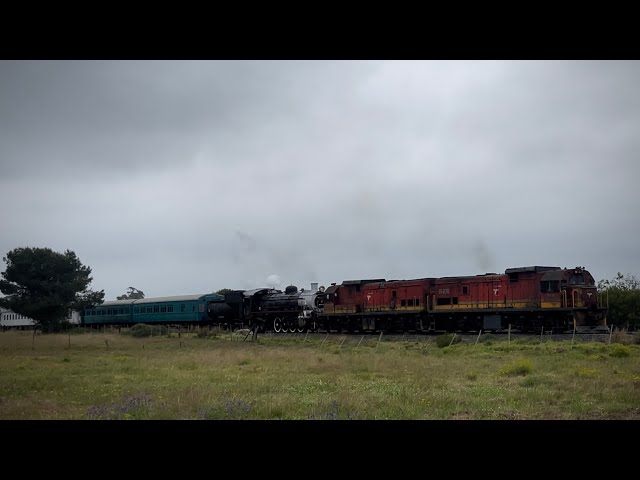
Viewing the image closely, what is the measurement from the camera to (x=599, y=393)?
12.9 meters

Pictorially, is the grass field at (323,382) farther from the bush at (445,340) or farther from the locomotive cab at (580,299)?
the locomotive cab at (580,299)

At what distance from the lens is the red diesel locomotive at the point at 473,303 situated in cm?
2934

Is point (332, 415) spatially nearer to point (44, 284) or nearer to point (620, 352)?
point (620, 352)

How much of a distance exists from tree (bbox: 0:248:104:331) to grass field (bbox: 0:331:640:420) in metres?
1.17

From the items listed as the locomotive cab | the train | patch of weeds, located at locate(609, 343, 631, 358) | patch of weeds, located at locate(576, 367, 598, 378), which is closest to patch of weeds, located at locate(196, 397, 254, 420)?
patch of weeds, located at locate(576, 367, 598, 378)

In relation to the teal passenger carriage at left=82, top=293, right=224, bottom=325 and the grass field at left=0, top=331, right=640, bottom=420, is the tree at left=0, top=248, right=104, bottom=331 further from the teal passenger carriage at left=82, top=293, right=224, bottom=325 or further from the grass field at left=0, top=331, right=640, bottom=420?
the teal passenger carriage at left=82, top=293, right=224, bottom=325

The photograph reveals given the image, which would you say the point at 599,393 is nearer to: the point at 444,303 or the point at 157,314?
the point at 444,303

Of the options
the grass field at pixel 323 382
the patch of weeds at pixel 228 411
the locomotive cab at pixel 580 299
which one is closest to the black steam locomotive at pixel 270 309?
the grass field at pixel 323 382

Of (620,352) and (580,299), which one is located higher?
(580,299)

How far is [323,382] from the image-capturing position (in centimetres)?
1565

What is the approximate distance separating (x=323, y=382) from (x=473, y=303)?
19225 millimetres

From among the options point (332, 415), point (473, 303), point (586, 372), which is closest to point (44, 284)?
point (332, 415)

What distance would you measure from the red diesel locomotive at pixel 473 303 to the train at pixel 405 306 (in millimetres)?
44
